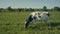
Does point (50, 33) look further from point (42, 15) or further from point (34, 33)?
point (42, 15)

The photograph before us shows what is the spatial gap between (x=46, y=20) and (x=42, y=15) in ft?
2.44

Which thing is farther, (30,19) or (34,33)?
(30,19)

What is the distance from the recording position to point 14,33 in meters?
12.7

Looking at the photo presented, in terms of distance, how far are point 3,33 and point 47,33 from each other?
3.66 metres

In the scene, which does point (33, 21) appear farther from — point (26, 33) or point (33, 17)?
point (26, 33)

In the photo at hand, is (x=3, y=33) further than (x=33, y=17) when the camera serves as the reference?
No

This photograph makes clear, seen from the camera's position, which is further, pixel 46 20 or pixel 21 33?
pixel 46 20

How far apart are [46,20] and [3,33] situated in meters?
6.47

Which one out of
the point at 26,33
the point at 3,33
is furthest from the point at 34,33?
the point at 3,33

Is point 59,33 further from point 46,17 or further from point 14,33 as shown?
point 46,17

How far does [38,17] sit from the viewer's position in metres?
17.6

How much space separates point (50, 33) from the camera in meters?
12.6

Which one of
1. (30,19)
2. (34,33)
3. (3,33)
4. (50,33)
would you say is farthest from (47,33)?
(30,19)

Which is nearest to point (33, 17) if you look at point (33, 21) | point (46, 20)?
point (33, 21)
